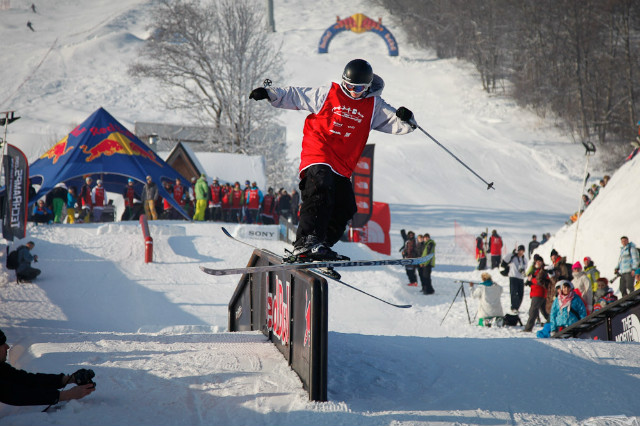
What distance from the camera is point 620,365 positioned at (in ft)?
15.9

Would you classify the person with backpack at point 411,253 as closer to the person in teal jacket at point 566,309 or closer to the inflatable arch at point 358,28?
the person in teal jacket at point 566,309

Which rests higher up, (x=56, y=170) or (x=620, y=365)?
(x=56, y=170)

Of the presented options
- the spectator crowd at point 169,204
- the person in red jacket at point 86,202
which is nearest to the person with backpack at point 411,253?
the spectator crowd at point 169,204

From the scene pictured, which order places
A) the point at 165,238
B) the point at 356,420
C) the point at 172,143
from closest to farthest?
the point at 356,420 < the point at 165,238 < the point at 172,143

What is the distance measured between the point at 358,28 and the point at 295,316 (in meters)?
56.1

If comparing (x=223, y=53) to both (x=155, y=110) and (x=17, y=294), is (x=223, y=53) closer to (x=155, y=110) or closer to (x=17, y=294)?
(x=155, y=110)

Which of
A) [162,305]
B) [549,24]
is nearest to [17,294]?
[162,305]

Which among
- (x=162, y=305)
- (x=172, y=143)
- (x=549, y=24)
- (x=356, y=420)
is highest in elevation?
(x=549, y=24)

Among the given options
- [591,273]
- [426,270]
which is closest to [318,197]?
[591,273]

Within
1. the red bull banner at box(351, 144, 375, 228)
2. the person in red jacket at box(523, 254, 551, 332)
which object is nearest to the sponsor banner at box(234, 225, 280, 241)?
the red bull banner at box(351, 144, 375, 228)

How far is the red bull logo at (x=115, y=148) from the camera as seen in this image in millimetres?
16750

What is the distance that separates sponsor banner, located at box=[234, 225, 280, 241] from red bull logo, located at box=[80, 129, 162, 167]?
14.4 ft

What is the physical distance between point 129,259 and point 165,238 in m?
1.31

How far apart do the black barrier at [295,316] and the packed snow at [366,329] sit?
0.13 meters
